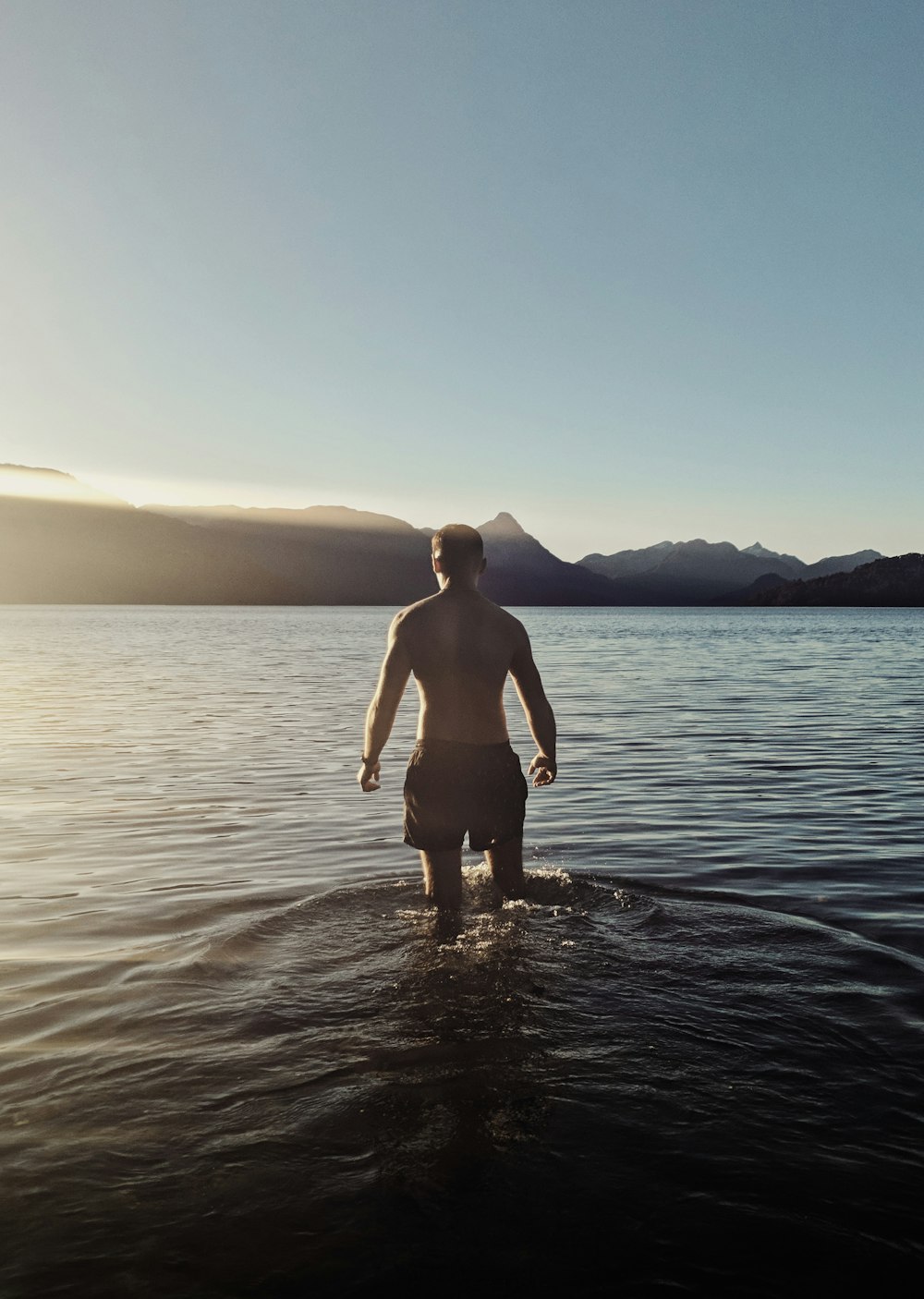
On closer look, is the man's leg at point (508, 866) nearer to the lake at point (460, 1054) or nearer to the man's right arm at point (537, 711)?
the lake at point (460, 1054)

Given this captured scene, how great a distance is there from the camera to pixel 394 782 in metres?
14.8

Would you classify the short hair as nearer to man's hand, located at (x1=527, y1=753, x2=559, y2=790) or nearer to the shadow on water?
man's hand, located at (x1=527, y1=753, x2=559, y2=790)

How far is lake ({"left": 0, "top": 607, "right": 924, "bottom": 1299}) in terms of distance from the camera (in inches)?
135

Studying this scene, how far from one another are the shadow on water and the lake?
15mm

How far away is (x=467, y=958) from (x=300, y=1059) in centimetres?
173

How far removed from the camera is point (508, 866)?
23.5 ft

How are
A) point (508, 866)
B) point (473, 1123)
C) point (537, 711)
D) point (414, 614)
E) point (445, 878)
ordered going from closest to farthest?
point (473, 1123), point (414, 614), point (445, 878), point (537, 711), point (508, 866)

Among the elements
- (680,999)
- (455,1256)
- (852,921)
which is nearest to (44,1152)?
(455,1256)

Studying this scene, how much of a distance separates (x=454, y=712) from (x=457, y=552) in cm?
107

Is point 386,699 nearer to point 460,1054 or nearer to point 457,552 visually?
point 457,552

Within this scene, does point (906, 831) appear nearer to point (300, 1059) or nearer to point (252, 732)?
point (300, 1059)

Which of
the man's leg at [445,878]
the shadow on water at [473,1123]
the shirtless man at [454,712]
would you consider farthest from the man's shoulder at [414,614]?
the shadow on water at [473,1123]

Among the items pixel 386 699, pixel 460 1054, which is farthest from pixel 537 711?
A: pixel 460 1054

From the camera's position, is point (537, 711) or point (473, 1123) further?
point (537, 711)
